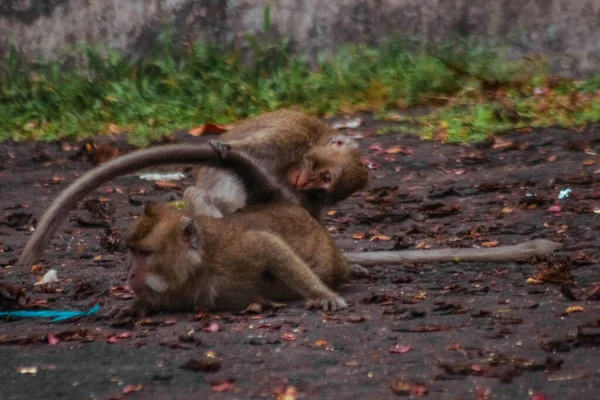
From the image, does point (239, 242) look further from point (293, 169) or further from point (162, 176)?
point (162, 176)

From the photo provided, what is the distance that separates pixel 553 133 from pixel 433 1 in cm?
257

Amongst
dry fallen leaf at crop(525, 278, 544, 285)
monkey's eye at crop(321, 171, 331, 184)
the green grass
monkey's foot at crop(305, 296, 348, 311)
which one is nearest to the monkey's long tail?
monkey's eye at crop(321, 171, 331, 184)

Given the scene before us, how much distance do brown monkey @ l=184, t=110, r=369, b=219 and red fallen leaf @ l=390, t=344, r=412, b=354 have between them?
2260 millimetres

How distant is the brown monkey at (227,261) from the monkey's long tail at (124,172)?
272 millimetres

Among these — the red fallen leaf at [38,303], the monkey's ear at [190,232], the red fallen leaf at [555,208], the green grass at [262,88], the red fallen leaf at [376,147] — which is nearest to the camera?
the monkey's ear at [190,232]

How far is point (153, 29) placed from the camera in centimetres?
1375

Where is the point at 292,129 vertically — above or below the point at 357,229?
above

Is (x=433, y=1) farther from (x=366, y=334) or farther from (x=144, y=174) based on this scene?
(x=366, y=334)

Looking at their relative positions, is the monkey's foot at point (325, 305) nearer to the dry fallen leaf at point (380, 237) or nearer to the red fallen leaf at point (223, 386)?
the red fallen leaf at point (223, 386)

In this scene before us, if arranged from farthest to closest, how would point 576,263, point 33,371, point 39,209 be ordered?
point 39,209 → point 576,263 → point 33,371

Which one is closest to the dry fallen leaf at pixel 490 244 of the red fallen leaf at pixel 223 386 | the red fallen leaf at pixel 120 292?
the red fallen leaf at pixel 120 292

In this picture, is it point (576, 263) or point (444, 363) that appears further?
point (576, 263)

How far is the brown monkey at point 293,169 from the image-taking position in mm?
7246

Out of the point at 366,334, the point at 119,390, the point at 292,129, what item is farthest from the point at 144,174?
the point at 119,390
